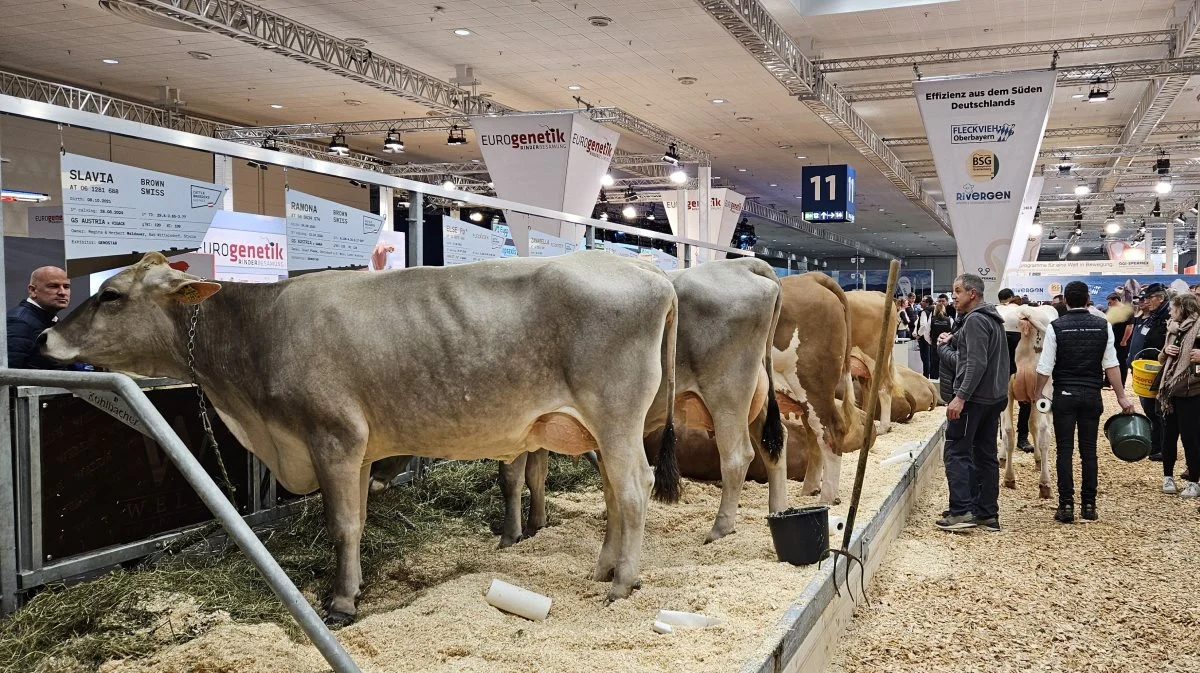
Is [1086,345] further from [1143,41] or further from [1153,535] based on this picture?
[1143,41]

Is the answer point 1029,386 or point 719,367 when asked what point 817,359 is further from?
point 1029,386

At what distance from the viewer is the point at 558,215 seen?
7000mm

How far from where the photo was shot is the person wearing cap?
9.25m

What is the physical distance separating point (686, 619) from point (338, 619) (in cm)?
134

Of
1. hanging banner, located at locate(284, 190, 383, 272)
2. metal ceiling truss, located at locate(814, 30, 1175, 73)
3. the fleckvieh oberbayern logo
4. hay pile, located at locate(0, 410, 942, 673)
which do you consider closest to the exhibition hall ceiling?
metal ceiling truss, located at locate(814, 30, 1175, 73)

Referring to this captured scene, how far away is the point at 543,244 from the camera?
7523mm

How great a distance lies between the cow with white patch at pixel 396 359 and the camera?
3740mm

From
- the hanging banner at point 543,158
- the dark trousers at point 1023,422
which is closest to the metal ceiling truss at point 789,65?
the hanging banner at point 543,158

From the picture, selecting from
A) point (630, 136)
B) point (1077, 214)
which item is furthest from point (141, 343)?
point (1077, 214)

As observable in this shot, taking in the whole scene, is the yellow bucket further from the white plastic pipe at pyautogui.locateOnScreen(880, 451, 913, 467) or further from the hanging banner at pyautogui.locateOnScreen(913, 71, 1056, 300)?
the hanging banner at pyautogui.locateOnScreen(913, 71, 1056, 300)

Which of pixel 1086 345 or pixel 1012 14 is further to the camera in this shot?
pixel 1012 14

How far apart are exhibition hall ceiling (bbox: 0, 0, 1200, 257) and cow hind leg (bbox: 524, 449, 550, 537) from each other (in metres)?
8.07

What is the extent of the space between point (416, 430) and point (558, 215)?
342 cm

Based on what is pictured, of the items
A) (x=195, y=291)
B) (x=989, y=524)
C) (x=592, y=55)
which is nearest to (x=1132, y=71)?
(x=592, y=55)
